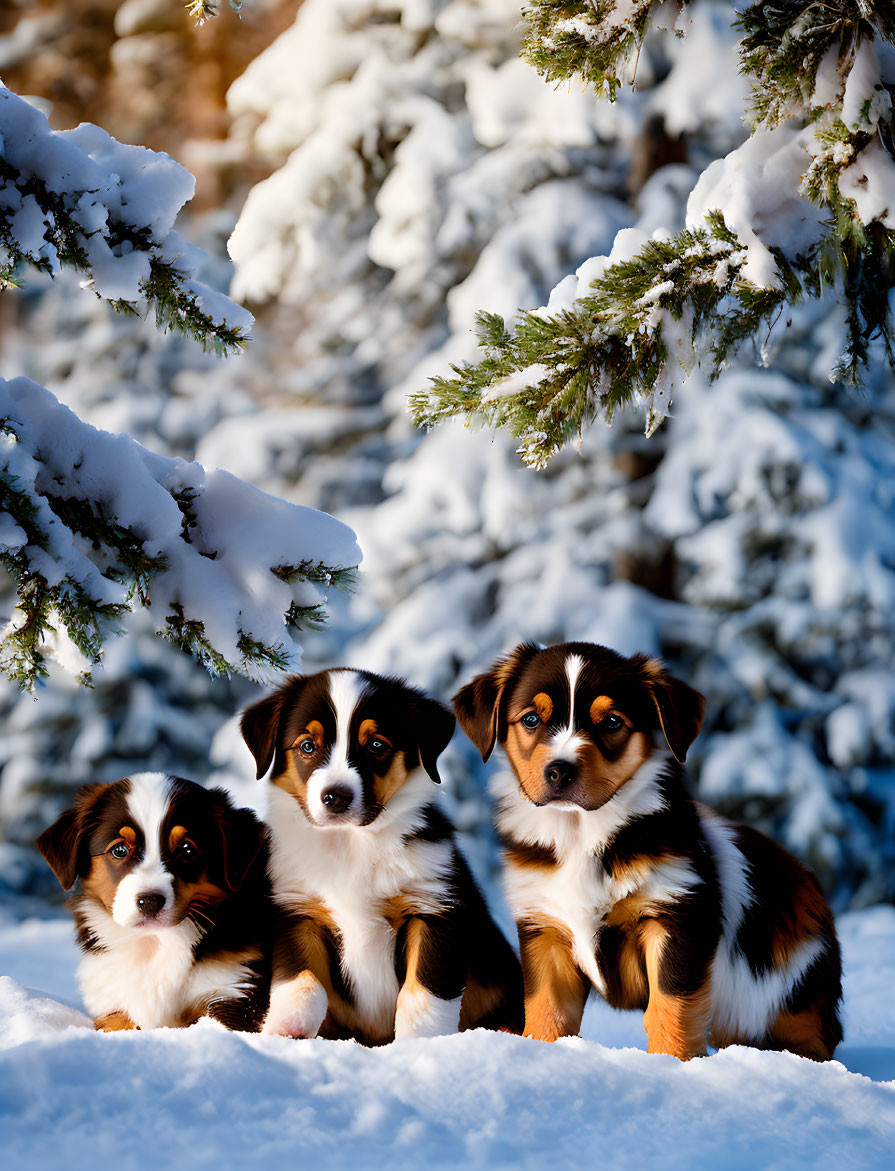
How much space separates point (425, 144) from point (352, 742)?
6742mm

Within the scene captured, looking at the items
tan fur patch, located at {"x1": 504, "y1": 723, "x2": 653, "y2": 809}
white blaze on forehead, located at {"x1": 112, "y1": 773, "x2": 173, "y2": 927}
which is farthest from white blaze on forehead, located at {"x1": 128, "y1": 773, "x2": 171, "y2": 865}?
tan fur patch, located at {"x1": 504, "y1": 723, "x2": 653, "y2": 809}

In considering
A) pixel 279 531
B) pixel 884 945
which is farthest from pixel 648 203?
pixel 279 531

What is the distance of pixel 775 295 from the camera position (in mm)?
2762

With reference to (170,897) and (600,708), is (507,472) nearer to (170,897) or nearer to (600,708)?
(600,708)

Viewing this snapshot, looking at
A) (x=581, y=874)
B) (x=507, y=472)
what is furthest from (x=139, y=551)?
(x=507, y=472)

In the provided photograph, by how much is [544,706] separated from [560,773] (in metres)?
0.21

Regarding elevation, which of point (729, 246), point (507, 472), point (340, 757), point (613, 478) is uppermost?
point (613, 478)

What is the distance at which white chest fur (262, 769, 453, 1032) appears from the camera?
2826 mm

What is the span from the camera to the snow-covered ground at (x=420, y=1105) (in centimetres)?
187

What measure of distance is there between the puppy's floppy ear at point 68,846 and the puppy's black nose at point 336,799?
694mm

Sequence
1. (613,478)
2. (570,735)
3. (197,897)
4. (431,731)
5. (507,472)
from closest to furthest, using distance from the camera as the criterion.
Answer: (570,735) → (197,897) → (431,731) → (507,472) → (613,478)

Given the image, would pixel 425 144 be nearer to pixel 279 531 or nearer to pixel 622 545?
pixel 622 545

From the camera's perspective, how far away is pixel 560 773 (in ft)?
8.49

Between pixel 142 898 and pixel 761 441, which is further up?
pixel 761 441
